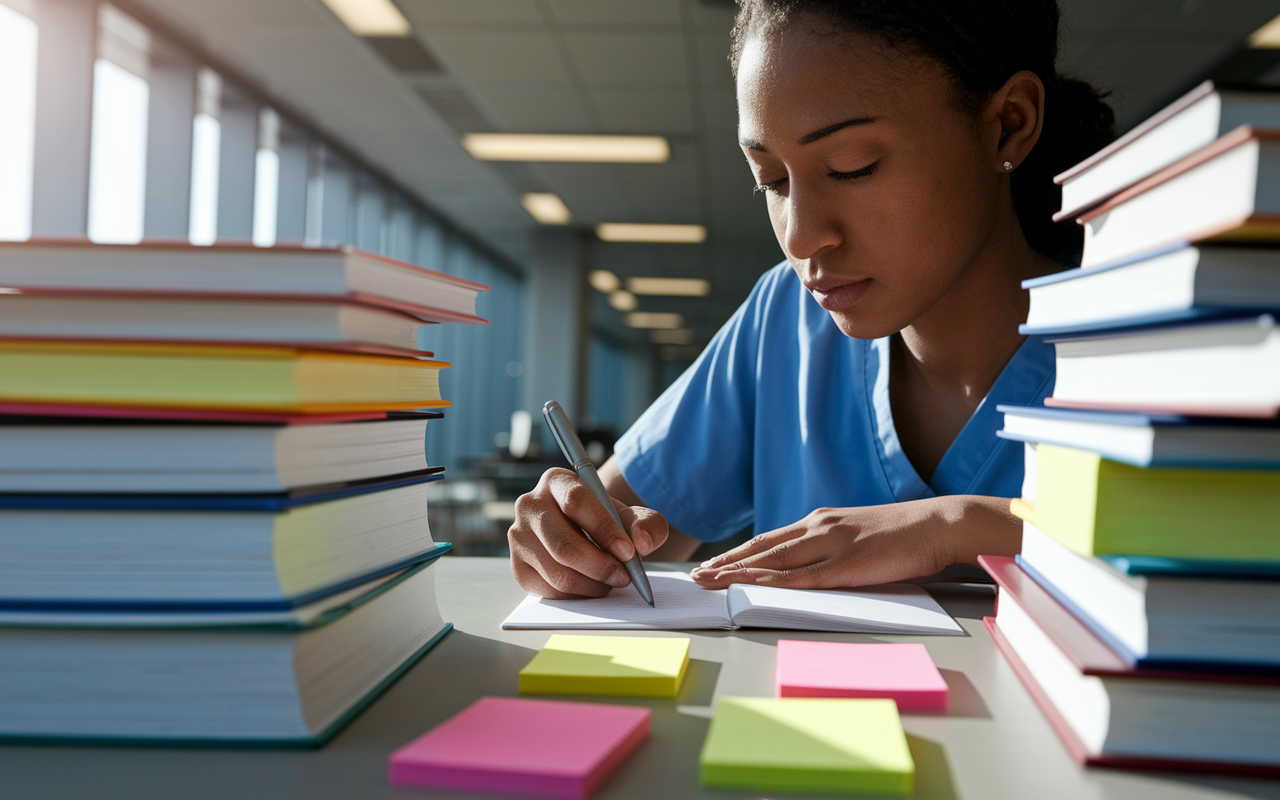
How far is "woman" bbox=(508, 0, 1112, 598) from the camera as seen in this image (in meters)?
0.78

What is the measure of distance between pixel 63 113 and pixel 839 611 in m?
4.03

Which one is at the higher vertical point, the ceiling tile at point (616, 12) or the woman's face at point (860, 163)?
the ceiling tile at point (616, 12)

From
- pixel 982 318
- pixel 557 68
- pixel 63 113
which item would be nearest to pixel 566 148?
pixel 557 68

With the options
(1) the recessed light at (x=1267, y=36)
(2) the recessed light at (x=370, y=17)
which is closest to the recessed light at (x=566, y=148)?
(2) the recessed light at (x=370, y=17)

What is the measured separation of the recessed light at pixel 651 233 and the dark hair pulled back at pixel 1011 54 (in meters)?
7.08

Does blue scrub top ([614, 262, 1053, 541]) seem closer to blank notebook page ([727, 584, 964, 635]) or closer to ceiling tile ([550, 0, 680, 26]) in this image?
blank notebook page ([727, 584, 964, 635])

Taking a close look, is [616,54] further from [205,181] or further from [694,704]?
[694,704]

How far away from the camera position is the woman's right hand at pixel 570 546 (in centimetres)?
72

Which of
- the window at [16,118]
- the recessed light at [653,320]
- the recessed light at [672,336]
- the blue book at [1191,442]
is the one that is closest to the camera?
the blue book at [1191,442]

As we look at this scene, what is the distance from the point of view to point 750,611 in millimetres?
632

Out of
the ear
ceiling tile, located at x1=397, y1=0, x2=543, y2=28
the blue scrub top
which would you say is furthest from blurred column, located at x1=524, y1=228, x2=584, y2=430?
the ear

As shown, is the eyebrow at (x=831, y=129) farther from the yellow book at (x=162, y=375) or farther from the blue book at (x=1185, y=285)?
the yellow book at (x=162, y=375)

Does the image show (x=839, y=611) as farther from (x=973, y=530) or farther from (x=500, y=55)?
(x=500, y=55)

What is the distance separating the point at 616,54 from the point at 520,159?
2123 millimetres
